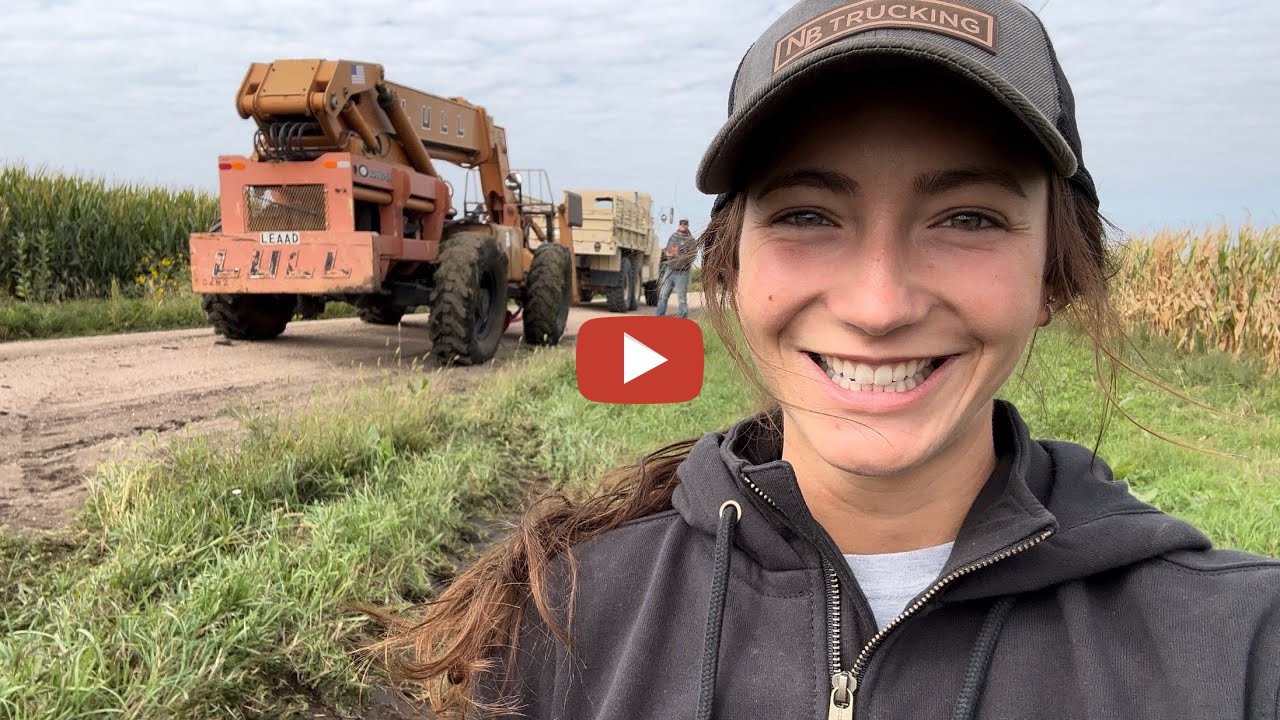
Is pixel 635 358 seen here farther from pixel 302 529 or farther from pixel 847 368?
pixel 847 368

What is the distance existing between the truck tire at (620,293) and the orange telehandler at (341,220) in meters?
8.68

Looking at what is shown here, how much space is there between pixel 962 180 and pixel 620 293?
17.8 m

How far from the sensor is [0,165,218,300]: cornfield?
12375mm

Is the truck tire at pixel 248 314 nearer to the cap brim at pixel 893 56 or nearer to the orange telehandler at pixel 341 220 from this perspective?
the orange telehandler at pixel 341 220

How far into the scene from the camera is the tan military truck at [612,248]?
17.9 meters

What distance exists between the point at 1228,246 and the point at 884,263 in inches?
441

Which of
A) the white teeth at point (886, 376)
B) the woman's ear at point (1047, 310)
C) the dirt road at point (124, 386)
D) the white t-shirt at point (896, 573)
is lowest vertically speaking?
the dirt road at point (124, 386)

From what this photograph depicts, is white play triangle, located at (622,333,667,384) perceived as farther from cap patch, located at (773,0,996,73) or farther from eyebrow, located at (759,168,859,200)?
cap patch, located at (773,0,996,73)

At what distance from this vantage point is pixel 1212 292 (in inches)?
407

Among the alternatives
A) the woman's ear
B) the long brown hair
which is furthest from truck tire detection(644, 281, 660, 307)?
the woman's ear

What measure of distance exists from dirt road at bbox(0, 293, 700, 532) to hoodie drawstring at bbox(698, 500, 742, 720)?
143cm

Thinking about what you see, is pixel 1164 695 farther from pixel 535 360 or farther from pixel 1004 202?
pixel 535 360

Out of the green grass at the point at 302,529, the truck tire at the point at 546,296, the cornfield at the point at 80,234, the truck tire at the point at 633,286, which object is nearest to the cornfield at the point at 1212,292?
the green grass at the point at 302,529

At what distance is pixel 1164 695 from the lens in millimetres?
969
